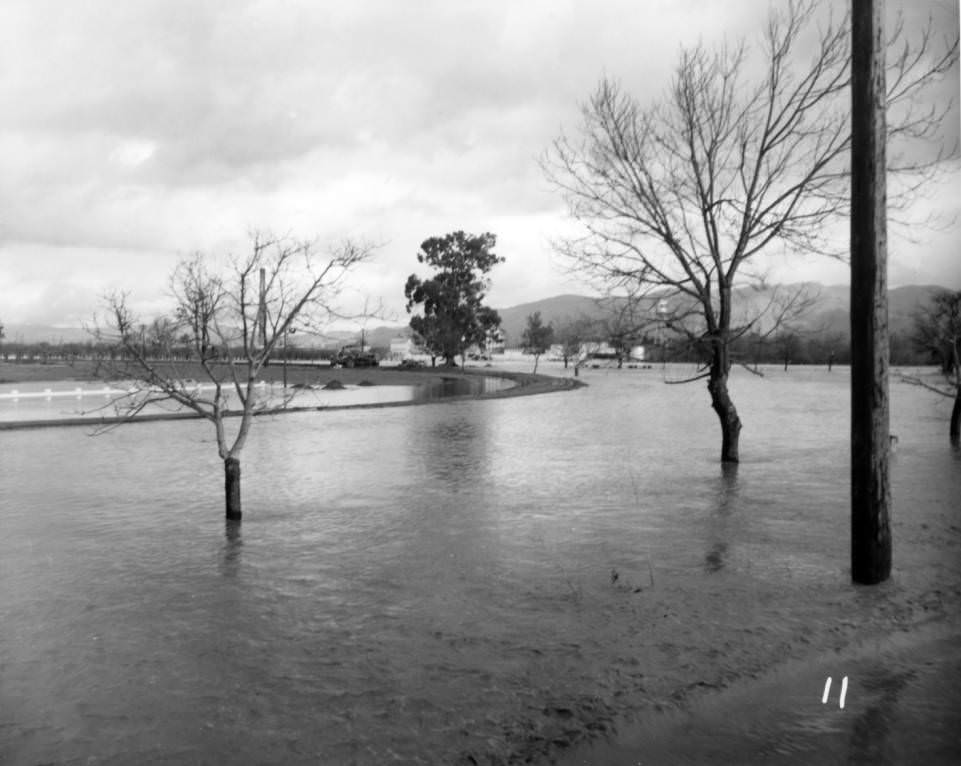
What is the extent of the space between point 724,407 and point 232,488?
792cm

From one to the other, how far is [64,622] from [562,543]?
4332 mm

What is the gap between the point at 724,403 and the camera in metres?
12.7

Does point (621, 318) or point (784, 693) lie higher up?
point (621, 318)

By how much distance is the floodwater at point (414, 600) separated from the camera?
388 cm

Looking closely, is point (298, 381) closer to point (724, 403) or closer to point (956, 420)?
point (956, 420)

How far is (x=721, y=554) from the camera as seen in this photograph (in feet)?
23.6

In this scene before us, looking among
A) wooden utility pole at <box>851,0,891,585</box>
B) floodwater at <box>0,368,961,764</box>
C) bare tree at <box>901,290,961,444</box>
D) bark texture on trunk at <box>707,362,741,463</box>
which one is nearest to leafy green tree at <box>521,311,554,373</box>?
bare tree at <box>901,290,961,444</box>

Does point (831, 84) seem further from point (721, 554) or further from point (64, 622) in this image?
point (64, 622)

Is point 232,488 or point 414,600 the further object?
point 232,488

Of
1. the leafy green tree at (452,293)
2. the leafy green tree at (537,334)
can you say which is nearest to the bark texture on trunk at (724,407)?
the leafy green tree at (452,293)

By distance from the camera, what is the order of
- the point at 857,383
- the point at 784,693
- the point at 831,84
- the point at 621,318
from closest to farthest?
the point at 784,693 → the point at 857,383 → the point at 831,84 → the point at 621,318

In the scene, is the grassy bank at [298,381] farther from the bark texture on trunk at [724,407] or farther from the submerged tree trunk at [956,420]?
the submerged tree trunk at [956,420]

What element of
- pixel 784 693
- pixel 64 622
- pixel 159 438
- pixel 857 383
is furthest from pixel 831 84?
pixel 159 438

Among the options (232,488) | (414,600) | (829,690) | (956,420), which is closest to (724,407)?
(232,488)
